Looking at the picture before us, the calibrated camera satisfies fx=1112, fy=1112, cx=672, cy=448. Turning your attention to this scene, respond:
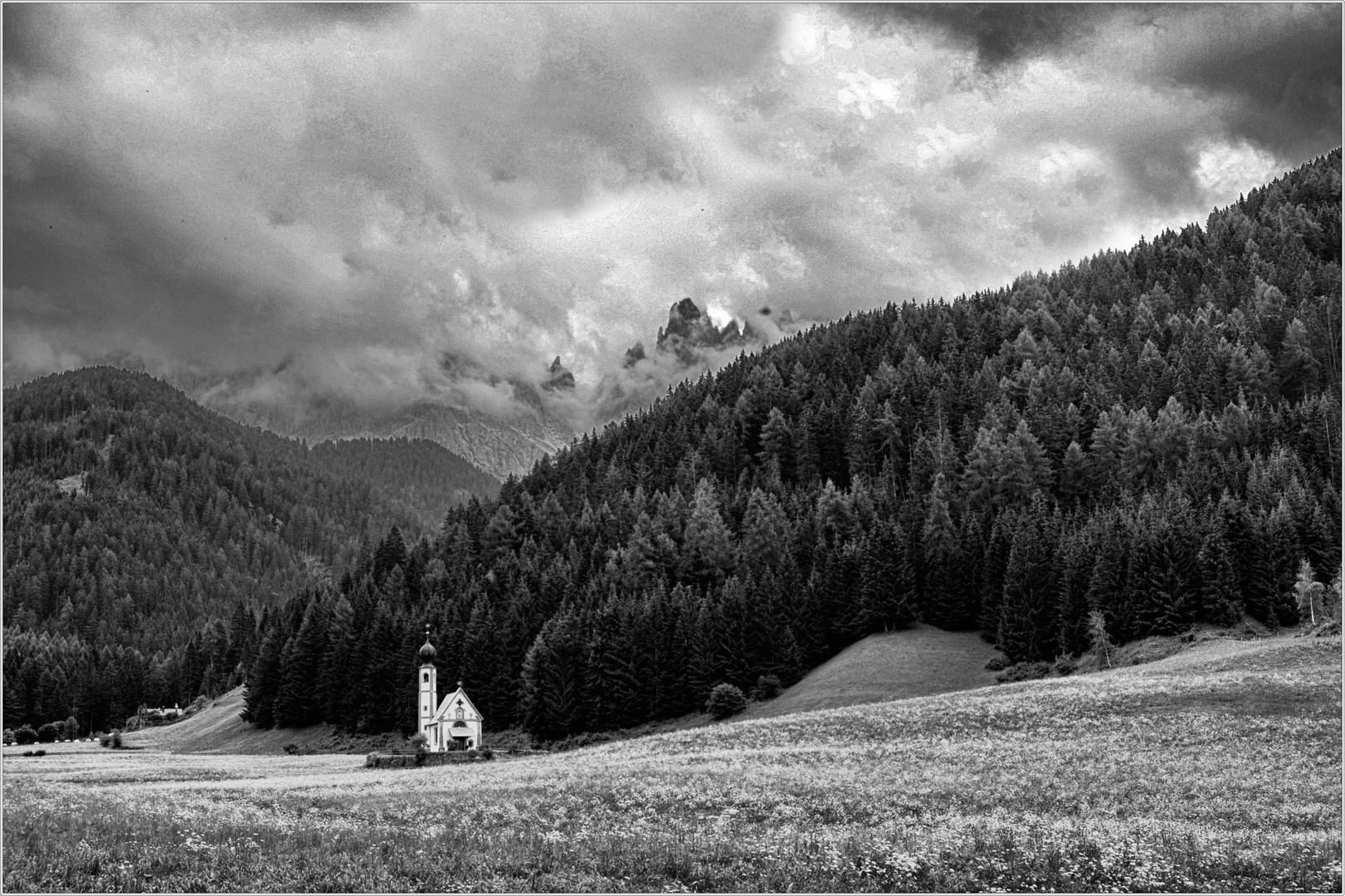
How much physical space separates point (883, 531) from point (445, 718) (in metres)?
51.6

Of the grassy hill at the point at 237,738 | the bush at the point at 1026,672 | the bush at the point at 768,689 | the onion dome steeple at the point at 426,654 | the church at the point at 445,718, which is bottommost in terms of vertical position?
the grassy hill at the point at 237,738

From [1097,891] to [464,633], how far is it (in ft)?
357

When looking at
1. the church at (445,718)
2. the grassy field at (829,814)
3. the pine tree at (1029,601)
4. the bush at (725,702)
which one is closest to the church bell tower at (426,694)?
the church at (445,718)

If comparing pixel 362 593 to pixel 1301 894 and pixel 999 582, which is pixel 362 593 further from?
pixel 1301 894

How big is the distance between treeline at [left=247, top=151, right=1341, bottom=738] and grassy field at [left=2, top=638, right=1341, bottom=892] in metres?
39.3

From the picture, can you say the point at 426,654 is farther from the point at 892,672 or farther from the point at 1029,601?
the point at 1029,601

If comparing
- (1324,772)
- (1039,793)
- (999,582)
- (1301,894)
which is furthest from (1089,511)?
(1301,894)

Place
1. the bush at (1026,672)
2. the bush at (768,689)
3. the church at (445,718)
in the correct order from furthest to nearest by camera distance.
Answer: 1. the church at (445,718)
2. the bush at (768,689)
3. the bush at (1026,672)

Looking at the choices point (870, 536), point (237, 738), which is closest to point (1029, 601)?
point (870, 536)

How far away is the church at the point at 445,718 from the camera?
357 ft

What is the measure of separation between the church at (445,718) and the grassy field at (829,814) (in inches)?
1696

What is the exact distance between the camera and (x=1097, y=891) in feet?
80.8

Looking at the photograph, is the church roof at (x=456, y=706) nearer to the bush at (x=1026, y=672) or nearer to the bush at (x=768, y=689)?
the bush at (x=768, y=689)

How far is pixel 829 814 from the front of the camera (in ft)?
114
